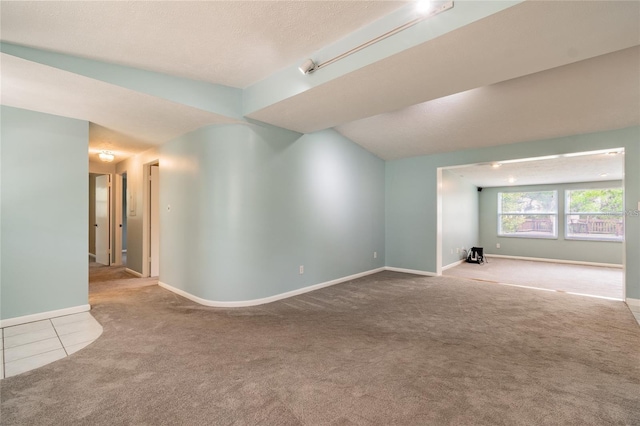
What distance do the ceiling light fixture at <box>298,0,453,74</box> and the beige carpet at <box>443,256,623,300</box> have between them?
5.08 metres

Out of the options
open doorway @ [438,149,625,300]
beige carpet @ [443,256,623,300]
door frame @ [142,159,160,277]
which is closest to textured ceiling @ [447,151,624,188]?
open doorway @ [438,149,625,300]

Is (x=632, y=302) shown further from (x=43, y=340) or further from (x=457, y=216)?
(x=43, y=340)

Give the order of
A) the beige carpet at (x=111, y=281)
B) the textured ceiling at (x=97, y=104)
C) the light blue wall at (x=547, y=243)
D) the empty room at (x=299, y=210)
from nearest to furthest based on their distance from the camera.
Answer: the empty room at (x=299, y=210) < the textured ceiling at (x=97, y=104) < the beige carpet at (x=111, y=281) < the light blue wall at (x=547, y=243)

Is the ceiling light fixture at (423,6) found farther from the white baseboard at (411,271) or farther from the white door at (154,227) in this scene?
the white door at (154,227)

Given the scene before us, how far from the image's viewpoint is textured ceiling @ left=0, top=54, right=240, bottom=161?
2533 millimetres

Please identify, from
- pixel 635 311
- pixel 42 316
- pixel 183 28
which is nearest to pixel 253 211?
pixel 183 28

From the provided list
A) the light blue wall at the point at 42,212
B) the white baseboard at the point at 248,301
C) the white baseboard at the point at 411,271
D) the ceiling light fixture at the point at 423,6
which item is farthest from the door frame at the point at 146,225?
the ceiling light fixture at the point at 423,6

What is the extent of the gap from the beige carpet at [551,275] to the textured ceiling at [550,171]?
88.7 inches

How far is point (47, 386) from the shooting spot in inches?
78.7

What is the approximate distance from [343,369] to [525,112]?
4128 mm

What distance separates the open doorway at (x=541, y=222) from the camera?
584cm

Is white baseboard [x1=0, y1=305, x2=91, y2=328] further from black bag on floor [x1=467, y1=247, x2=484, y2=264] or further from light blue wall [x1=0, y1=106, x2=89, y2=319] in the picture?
black bag on floor [x1=467, y1=247, x2=484, y2=264]

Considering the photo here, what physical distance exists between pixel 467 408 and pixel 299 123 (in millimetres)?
3487

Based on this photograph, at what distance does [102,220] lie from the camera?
23.4 ft
